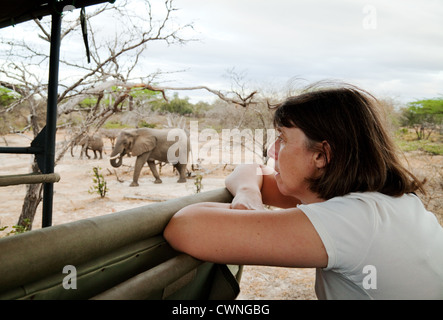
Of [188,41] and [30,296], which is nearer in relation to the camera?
[30,296]

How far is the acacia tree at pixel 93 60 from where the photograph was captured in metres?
3.39

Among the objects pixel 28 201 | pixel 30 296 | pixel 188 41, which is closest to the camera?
pixel 30 296

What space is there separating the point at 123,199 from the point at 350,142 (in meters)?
6.94

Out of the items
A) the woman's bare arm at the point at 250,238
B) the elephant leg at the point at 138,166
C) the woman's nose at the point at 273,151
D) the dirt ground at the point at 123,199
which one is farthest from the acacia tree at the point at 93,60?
the elephant leg at the point at 138,166

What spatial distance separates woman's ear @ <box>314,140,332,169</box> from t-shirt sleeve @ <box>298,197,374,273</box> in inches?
5.9

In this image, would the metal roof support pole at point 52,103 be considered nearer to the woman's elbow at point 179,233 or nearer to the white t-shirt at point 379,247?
the woman's elbow at point 179,233

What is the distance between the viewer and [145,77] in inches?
148

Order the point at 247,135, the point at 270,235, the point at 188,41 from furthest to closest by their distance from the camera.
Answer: the point at 247,135, the point at 188,41, the point at 270,235

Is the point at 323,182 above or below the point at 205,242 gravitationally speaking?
above

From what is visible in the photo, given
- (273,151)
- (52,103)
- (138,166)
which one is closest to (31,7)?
(52,103)

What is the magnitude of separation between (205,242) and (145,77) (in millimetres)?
3398

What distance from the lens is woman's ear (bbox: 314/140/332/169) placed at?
28.7 inches

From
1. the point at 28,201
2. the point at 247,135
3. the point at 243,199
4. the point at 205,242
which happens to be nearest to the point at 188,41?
the point at 28,201
